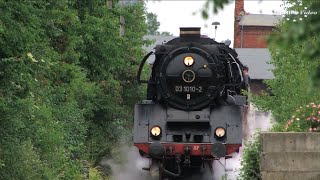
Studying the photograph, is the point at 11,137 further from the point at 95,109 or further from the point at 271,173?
the point at 95,109

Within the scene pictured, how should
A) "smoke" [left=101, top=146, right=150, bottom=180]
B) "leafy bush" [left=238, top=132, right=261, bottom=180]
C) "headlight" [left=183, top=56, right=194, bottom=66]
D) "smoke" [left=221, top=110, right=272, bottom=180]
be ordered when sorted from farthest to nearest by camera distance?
"smoke" [left=101, top=146, right=150, bottom=180] < "smoke" [left=221, top=110, right=272, bottom=180] < "headlight" [left=183, top=56, right=194, bottom=66] < "leafy bush" [left=238, top=132, right=261, bottom=180]

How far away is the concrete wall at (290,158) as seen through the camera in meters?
11.0

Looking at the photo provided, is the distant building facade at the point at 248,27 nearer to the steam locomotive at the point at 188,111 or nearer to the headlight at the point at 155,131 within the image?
the steam locomotive at the point at 188,111

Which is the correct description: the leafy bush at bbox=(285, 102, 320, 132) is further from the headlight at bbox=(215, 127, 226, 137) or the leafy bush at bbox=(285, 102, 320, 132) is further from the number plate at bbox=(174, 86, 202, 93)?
the number plate at bbox=(174, 86, 202, 93)

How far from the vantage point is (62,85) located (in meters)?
16.9

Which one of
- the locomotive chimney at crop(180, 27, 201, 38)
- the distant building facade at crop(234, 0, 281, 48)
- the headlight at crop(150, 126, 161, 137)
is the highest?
the distant building facade at crop(234, 0, 281, 48)

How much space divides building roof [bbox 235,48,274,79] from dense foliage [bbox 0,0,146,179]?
2655 cm

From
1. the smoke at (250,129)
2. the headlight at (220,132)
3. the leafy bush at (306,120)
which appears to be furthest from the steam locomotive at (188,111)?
the leafy bush at (306,120)

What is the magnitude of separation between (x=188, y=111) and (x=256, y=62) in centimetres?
4541

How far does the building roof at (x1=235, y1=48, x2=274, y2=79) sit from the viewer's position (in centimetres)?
5516

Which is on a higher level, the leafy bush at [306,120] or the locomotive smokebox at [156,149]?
the leafy bush at [306,120]

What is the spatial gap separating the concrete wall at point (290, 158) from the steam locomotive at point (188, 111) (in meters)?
2.28

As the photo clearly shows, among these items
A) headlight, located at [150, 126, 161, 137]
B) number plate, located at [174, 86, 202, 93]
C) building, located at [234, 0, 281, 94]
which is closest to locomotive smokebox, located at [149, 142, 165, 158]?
headlight, located at [150, 126, 161, 137]

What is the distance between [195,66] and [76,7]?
749 centimetres
